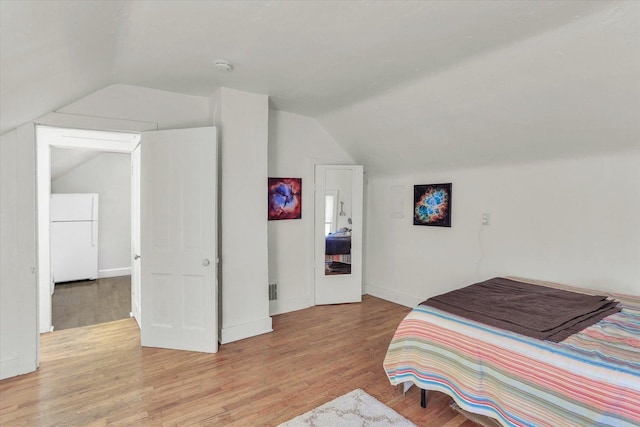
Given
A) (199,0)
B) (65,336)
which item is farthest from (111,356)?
(199,0)

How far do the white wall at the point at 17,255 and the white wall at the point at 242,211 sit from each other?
1530mm

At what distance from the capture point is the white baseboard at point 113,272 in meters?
6.06

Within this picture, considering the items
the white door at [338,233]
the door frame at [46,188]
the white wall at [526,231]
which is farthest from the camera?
the white door at [338,233]

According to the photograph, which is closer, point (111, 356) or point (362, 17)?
point (362, 17)

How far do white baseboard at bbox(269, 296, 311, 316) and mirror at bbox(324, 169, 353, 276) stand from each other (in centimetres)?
50

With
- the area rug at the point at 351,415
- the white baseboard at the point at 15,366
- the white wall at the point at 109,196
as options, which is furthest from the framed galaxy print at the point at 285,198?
the white wall at the point at 109,196

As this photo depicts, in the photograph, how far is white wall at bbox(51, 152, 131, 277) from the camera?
599cm

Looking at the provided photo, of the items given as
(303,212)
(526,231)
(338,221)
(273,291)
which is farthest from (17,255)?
(526,231)

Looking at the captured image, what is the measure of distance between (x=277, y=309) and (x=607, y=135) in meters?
3.73

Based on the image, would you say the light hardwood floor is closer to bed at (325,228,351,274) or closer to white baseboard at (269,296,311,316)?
white baseboard at (269,296,311,316)

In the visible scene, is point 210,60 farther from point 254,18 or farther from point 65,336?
point 65,336

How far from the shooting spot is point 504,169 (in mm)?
3361

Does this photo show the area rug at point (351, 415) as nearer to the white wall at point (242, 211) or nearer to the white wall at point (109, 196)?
the white wall at point (242, 211)

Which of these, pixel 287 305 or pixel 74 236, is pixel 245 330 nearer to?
pixel 287 305
